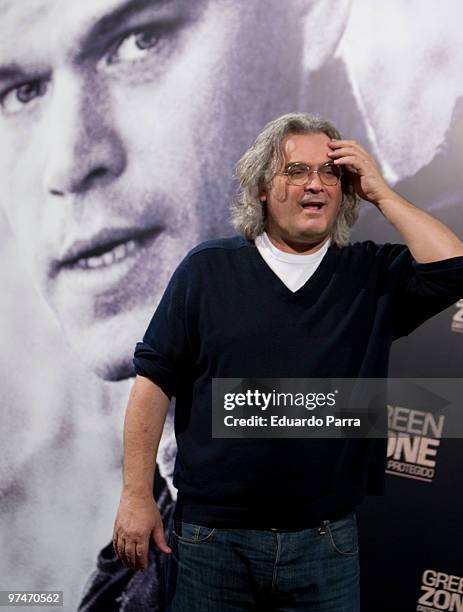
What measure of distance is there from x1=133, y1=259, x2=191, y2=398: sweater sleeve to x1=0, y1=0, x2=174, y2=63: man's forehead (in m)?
1.20

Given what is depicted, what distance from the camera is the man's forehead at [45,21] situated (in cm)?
233

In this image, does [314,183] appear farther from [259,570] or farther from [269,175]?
[259,570]

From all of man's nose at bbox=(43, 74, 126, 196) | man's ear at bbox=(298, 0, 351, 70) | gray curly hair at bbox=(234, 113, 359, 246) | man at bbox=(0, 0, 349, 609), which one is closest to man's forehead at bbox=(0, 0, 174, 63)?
man at bbox=(0, 0, 349, 609)

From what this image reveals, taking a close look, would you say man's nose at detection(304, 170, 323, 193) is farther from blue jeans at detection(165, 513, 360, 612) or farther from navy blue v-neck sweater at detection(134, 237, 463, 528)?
blue jeans at detection(165, 513, 360, 612)

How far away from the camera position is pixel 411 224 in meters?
1.50

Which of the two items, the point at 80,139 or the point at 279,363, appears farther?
the point at 80,139

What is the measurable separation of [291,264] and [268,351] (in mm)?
204

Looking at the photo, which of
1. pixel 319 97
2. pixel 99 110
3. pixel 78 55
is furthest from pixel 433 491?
pixel 78 55

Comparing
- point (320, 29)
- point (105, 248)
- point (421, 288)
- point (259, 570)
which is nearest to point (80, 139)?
point (105, 248)

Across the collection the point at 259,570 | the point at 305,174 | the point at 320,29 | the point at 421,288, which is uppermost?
the point at 320,29

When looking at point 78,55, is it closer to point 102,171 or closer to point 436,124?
point 102,171

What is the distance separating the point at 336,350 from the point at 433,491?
2.88ft

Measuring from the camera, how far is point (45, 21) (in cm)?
236

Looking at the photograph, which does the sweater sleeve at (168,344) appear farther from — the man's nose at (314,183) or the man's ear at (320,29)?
the man's ear at (320,29)
